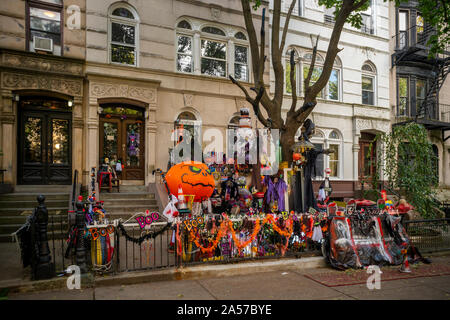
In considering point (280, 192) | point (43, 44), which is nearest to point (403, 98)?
point (280, 192)

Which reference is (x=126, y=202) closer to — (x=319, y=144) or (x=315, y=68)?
(x=319, y=144)

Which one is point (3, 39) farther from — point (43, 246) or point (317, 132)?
point (317, 132)

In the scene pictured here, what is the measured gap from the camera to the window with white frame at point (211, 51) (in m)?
14.0

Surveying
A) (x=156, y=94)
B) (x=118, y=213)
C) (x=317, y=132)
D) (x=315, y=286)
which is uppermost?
(x=156, y=94)

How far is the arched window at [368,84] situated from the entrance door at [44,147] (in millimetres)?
15476

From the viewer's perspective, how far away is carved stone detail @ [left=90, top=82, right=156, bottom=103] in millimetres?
12000

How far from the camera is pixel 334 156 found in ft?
57.5

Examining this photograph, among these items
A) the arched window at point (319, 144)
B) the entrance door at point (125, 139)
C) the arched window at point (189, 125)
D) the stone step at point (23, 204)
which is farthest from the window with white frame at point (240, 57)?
the stone step at point (23, 204)

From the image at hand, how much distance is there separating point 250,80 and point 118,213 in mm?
8646
